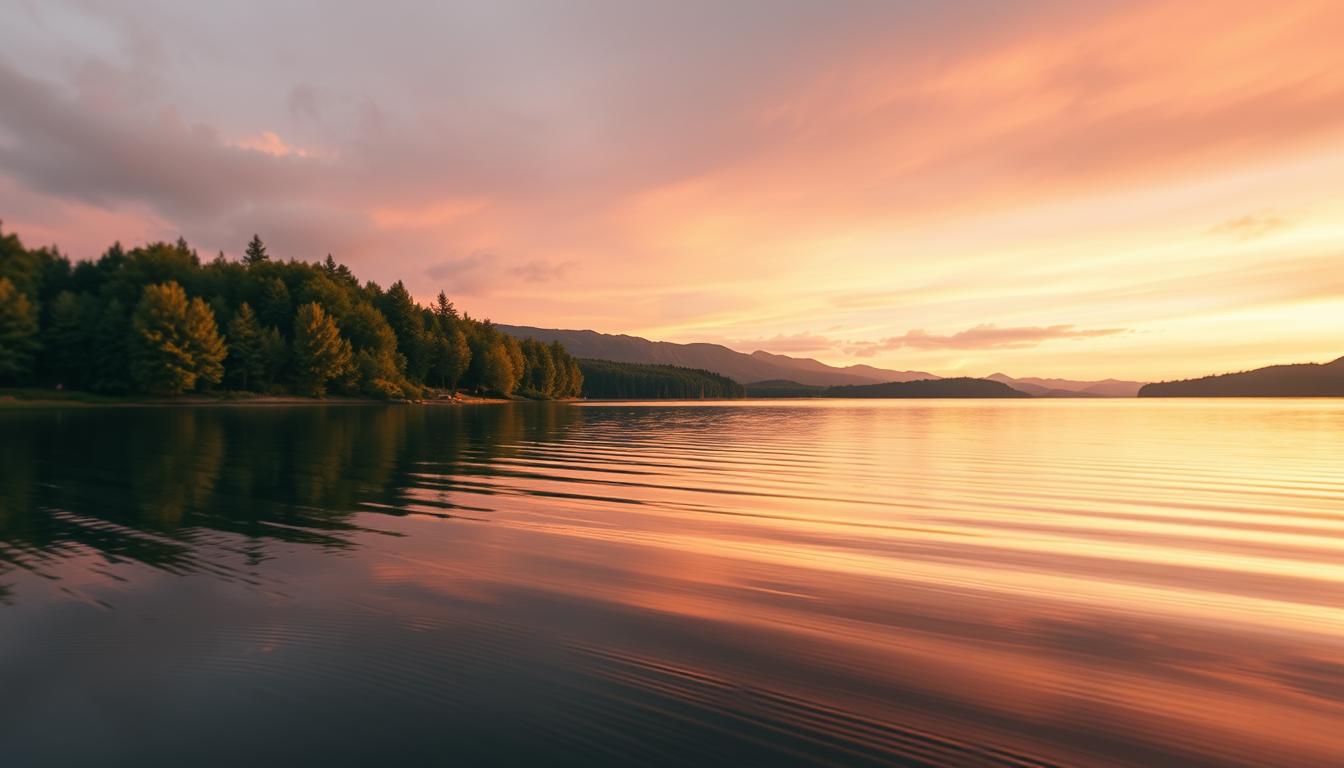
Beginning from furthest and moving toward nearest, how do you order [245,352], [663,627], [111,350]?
[245,352] → [111,350] → [663,627]

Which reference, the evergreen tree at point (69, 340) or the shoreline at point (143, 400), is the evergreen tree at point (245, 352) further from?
the evergreen tree at point (69, 340)

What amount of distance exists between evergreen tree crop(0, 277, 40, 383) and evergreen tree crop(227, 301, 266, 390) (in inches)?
903

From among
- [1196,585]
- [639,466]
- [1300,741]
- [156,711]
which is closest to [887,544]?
[1196,585]

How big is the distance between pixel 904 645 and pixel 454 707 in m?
5.19

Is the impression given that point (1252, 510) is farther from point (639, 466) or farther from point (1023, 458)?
point (639, 466)

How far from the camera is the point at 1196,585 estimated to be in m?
9.71

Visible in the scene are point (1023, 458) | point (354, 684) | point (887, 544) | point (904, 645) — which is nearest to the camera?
point (354, 684)

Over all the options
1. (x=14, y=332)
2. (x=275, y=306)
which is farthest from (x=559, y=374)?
(x=14, y=332)

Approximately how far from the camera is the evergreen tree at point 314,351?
106 metres

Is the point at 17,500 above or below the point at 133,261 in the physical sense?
below

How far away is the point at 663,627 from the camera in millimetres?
7805

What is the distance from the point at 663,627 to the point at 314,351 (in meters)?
118

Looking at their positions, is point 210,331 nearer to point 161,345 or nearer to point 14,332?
point 161,345

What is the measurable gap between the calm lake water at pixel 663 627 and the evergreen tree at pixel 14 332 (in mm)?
92919
